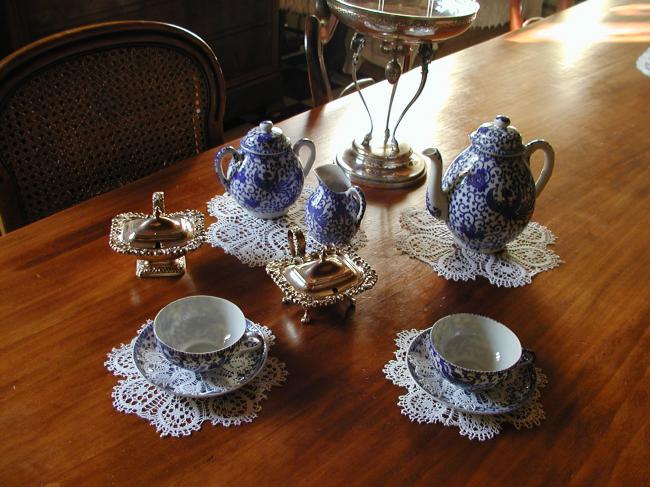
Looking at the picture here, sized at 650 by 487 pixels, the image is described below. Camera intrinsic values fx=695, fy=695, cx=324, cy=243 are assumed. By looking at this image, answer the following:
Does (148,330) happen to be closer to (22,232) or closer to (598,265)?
(22,232)

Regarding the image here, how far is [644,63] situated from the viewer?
1.69 m

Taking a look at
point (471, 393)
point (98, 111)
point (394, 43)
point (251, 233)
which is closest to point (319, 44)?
point (394, 43)

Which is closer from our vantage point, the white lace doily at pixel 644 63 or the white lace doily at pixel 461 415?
the white lace doily at pixel 461 415

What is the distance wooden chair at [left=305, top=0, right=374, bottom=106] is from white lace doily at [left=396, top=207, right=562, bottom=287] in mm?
467

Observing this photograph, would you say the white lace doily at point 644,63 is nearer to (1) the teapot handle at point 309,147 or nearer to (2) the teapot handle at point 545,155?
(2) the teapot handle at point 545,155

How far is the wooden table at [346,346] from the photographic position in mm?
666

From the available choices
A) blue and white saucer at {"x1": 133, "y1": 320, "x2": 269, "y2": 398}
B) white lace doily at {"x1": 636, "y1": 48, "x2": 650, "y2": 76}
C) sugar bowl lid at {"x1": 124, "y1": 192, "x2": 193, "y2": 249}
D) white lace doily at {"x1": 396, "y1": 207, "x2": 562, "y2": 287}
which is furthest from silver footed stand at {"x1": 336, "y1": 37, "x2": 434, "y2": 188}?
white lace doily at {"x1": 636, "y1": 48, "x2": 650, "y2": 76}

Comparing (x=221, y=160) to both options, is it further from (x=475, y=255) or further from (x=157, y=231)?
(x=475, y=255)

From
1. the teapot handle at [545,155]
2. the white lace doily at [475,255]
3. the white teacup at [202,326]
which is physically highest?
the teapot handle at [545,155]

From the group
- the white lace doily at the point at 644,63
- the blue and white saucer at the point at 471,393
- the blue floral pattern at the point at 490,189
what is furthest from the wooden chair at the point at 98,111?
the white lace doily at the point at 644,63

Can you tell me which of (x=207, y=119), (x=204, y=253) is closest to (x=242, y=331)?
(x=204, y=253)

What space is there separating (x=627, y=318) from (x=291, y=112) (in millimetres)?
2334

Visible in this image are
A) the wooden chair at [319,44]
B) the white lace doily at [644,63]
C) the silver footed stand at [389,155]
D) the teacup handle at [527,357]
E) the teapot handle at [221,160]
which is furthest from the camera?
the white lace doily at [644,63]

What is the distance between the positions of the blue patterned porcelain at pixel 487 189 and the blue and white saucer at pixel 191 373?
0.33 m
